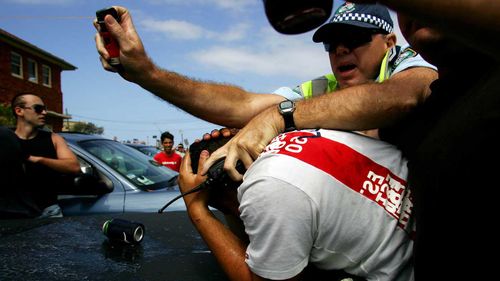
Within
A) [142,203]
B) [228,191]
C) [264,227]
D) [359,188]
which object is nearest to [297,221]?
[264,227]

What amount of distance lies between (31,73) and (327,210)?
28.5 meters

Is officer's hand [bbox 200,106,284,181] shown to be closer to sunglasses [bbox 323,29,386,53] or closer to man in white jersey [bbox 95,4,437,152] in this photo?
man in white jersey [bbox 95,4,437,152]

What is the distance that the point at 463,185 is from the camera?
0.88 metres

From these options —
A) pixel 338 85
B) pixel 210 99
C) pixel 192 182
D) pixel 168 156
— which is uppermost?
pixel 338 85

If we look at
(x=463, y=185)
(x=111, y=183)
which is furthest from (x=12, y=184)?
(x=463, y=185)

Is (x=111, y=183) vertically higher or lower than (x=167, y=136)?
higher

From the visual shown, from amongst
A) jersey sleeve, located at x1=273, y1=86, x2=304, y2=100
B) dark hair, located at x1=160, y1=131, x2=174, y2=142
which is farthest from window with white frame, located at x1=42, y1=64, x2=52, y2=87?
jersey sleeve, located at x1=273, y1=86, x2=304, y2=100

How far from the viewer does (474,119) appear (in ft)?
2.74

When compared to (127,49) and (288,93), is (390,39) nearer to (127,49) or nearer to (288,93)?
(288,93)

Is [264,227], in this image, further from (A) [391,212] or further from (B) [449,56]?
(B) [449,56]

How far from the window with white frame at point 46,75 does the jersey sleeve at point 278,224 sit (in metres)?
29.1

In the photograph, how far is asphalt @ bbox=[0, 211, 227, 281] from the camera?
1454 mm

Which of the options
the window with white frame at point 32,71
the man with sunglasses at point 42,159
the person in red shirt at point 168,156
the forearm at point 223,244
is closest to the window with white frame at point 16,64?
the window with white frame at point 32,71

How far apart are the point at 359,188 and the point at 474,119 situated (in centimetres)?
40
